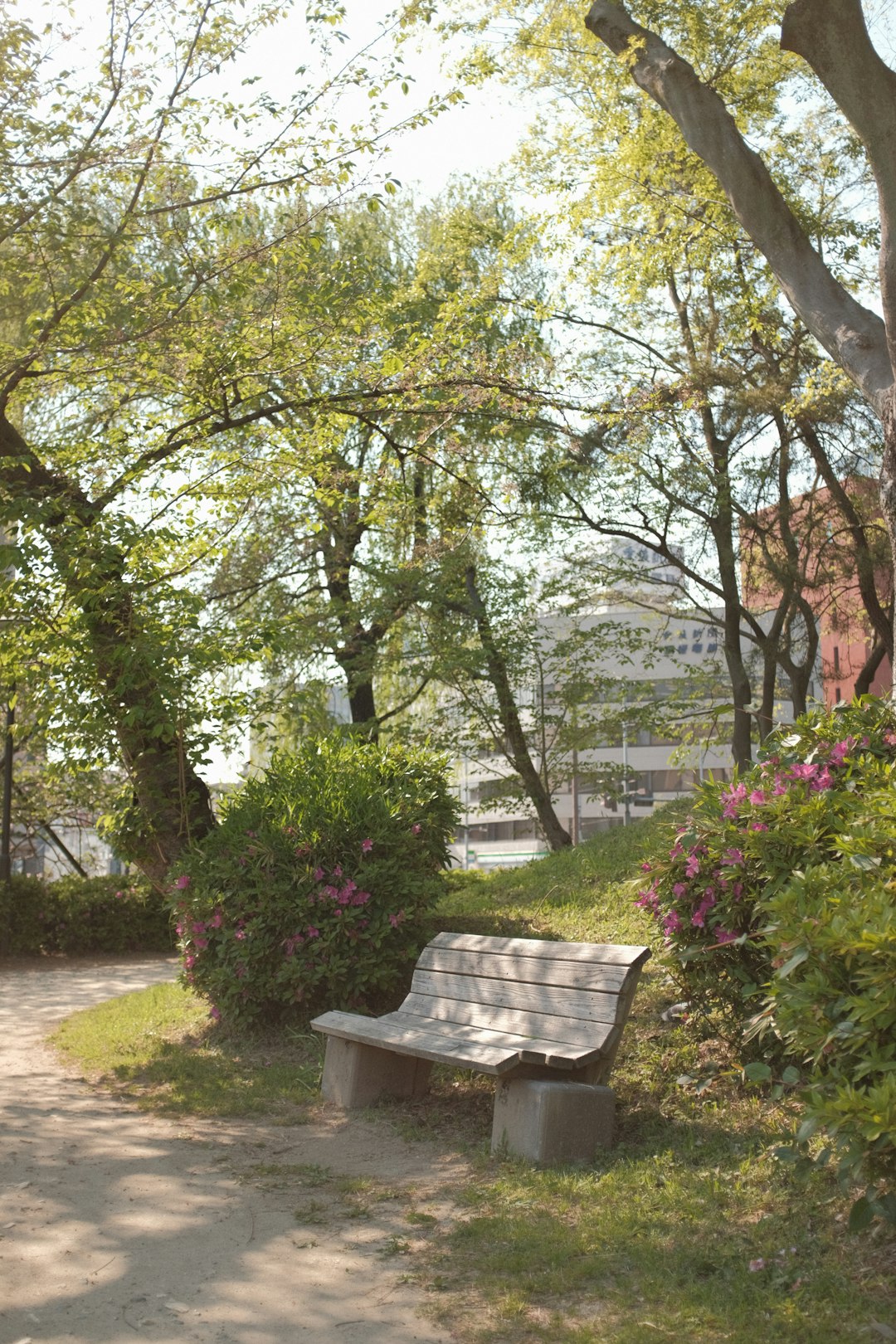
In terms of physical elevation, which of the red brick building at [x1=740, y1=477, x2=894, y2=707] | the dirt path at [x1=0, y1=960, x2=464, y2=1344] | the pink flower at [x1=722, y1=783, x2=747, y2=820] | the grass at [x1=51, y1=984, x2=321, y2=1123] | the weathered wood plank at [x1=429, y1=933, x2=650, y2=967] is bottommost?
the grass at [x1=51, y1=984, x2=321, y2=1123]

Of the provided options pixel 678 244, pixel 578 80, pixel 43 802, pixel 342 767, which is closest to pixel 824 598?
pixel 678 244

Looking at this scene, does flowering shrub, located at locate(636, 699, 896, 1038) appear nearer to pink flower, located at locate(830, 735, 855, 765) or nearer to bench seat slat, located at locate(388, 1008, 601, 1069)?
pink flower, located at locate(830, 735, 855, 765)

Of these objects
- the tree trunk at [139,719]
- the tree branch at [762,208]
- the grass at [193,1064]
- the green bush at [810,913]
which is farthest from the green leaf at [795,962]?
the tree trunk at [139,719]

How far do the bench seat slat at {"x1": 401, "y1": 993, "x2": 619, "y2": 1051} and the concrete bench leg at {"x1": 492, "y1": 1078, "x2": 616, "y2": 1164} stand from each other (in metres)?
0.21

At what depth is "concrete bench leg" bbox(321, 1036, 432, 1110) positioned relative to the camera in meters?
6.59

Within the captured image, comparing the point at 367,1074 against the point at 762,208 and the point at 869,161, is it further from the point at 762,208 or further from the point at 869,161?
the point at 869,161

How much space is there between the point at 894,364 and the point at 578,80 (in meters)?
8.73

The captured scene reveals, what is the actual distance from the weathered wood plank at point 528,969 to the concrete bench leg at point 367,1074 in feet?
1.79

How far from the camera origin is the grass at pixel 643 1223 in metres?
3.58

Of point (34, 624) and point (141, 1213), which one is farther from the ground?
point (34, 624)

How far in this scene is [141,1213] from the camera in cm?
485

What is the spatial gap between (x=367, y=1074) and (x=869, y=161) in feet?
21.0

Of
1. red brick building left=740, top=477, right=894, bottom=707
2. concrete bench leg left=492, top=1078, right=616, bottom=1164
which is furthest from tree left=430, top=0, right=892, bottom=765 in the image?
concrete bench leg left=492, top=1078, right=616, bottom=1164

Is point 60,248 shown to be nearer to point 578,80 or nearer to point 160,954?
point 578,80
